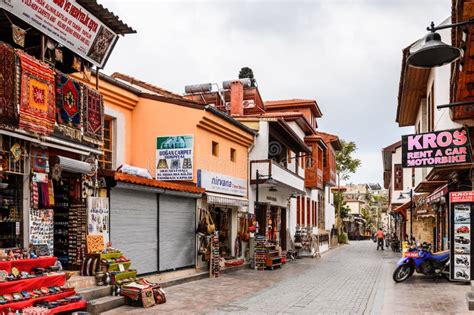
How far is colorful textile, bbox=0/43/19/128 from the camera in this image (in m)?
8.52

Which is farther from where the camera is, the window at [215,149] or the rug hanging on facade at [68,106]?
the window at [215,149]

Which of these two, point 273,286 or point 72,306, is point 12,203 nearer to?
point 72,306

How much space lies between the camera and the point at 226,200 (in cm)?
1764

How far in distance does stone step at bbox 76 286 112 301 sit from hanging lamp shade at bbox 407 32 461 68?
728 cm

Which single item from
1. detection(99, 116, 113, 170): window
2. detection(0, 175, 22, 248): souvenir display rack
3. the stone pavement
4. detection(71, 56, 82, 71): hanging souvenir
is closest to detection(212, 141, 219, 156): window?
detection(99, 116, 113, 170): window

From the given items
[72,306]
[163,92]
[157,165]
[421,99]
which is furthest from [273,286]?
[421,99]

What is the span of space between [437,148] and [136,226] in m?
8.00

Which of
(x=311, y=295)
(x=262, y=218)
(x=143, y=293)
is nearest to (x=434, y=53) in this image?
(x=143, y=293)

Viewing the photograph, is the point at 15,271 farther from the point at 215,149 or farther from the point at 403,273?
the point at 403,273

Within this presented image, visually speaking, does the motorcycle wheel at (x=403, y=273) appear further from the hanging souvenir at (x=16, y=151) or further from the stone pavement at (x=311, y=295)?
the hanging souvenir at (x=16, y=151)

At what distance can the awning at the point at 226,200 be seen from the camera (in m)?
16.7

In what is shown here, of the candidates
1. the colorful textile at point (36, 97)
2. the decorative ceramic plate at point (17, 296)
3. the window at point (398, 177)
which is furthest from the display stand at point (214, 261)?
the window at point (398, 177)

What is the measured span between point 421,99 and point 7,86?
16.5 m

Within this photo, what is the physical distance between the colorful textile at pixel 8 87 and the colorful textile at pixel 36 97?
129 mm
